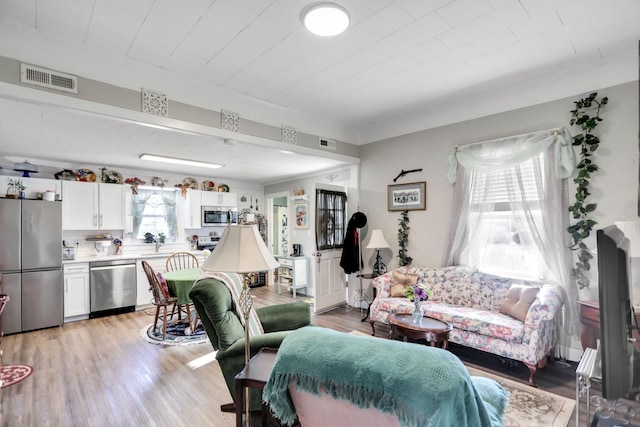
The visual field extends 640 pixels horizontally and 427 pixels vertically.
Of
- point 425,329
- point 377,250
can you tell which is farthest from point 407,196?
point 425,329

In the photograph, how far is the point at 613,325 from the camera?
68 centimetres

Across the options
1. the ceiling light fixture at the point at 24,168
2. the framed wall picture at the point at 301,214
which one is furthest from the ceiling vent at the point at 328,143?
the ceiling light fixture at the point at 24,168

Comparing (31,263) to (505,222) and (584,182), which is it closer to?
(505,222)

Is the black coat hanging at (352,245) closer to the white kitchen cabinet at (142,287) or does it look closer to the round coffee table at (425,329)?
the round coffee table at (425,329)

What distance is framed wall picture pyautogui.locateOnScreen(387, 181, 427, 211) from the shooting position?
4.09m

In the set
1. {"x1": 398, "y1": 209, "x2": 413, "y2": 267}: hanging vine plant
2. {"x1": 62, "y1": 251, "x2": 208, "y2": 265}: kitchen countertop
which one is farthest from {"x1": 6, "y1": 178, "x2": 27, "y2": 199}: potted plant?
{"x1": 398, "y1": 209, "x2": 413, "y2": 267}: hanging vine plant

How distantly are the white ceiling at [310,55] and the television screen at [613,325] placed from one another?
1987 mm

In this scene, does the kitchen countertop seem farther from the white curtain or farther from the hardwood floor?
the white curtain

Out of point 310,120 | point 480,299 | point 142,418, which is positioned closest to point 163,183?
point 310,120

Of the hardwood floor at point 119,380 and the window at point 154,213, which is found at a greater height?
the window at point 154,213

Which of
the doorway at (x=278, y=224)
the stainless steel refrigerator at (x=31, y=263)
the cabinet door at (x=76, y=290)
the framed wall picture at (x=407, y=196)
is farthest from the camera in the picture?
the doorway at (x=278, y=224)

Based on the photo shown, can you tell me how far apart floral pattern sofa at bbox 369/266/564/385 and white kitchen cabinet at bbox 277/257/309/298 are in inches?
93.6

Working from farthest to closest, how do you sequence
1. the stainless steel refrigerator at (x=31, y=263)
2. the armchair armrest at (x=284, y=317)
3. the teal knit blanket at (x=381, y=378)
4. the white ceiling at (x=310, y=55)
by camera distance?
the stainless steel refrigerator at (x=31, y=263), the armchair armrest at (x=284, y=317), the white ceiling at (x=310, y=55), the teal knit blanket at (x=381, y=378)

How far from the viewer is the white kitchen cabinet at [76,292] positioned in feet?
14.5
